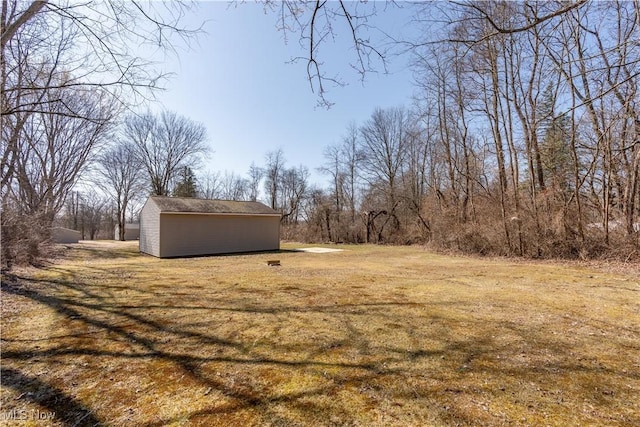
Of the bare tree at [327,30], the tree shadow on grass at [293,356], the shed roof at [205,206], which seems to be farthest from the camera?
the shed roof at [205,206]

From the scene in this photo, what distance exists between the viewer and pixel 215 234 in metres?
14.7

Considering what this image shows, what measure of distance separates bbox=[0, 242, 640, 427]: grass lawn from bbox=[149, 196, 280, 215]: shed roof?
830 centimetres

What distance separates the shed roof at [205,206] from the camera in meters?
13.6

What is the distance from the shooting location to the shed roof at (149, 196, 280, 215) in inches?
537

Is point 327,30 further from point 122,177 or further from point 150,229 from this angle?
point 122,177

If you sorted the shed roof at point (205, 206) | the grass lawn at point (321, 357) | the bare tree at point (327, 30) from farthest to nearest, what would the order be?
the shed roof at point (205, 206) < the bare tree at point (327, 30) < the grass lawn at point (321, 357)

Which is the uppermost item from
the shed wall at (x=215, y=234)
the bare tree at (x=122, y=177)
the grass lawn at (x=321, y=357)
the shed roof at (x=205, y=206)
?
the bare tree at (x=122, y=177)

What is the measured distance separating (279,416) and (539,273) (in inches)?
335

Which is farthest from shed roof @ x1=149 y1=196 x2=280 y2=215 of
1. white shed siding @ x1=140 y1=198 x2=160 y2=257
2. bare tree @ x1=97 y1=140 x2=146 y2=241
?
bare tree @ x1=97 y1=140 x2=146 y2=241

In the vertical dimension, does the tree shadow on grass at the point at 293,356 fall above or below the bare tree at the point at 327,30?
below

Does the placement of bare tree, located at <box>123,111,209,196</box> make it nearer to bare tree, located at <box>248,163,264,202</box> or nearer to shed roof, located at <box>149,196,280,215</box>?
bare tree, located at <box>248,163,264,202</box>

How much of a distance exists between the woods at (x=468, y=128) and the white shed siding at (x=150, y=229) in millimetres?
3682

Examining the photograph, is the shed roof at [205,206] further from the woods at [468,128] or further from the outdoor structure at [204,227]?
the woods at [468,128]

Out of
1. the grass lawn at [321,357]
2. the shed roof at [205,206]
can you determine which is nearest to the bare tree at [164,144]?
the shed roof at [205,206]
